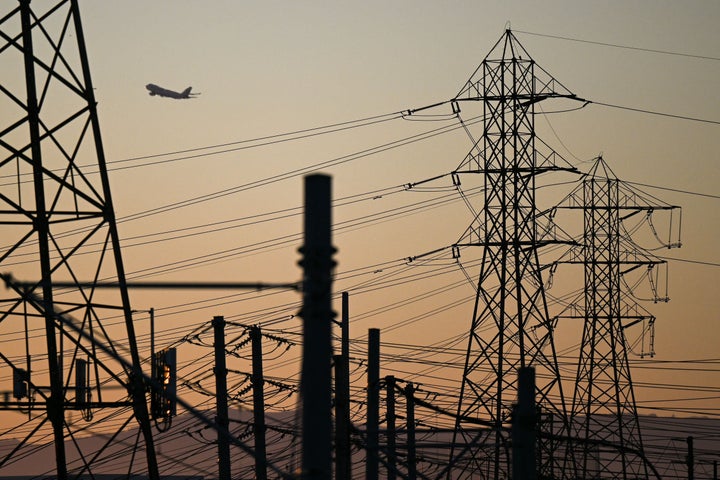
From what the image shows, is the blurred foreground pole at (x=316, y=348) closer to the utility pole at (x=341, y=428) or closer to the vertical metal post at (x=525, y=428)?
the vertical metal post at (x=525, y=428)

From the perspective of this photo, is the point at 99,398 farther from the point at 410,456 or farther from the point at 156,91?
the point at 156,91

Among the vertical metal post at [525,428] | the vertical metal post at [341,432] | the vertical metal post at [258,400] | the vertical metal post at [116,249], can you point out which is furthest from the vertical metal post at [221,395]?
the vertical metal post at [525,428]

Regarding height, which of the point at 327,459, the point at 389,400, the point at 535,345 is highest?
the point at 535,345

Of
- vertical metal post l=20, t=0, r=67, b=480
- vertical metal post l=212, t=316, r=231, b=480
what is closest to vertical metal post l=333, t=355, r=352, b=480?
vertical metal post l=212, t=316, r=231, b=480

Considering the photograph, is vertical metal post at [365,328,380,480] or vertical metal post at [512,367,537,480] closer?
vertical metal post at [512,367,537,480]

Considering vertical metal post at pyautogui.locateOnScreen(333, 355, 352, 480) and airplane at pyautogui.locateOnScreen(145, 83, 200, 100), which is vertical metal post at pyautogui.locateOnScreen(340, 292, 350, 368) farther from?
airplane at pyautogui.locateOnScreen(145, 83, 200, 100)

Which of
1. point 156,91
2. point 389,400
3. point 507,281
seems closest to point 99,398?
point 389,400
